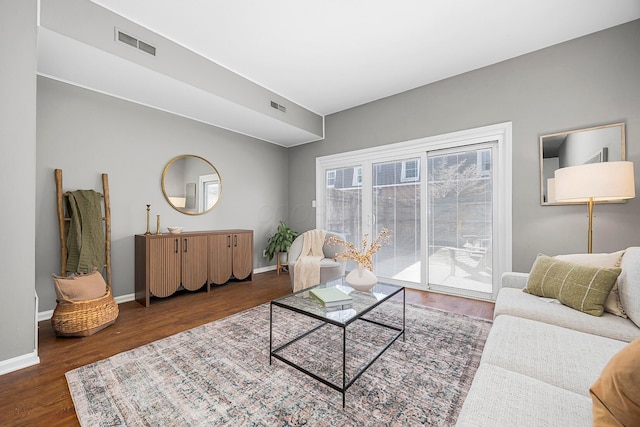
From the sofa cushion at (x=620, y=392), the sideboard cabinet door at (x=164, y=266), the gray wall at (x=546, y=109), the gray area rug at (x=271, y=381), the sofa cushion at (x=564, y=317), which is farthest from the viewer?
the sideboard cabinet door at (x=164, y=266)

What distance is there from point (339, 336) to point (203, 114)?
3.35 meters

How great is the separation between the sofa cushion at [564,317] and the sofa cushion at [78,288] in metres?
3.35

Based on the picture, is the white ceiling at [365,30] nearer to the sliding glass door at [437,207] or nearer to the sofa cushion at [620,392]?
the sliding glass door at [437,207]

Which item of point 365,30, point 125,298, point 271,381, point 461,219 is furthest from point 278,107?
point 271,381

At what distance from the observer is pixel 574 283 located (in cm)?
178

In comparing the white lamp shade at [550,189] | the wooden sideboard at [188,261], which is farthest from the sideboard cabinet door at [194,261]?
the white lamp shade at [550,189]

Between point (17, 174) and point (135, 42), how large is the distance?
149 cm

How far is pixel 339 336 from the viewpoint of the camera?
2.26 meters

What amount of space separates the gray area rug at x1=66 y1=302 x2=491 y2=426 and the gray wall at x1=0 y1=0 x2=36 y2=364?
1.77 feet

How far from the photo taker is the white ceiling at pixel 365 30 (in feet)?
7.46

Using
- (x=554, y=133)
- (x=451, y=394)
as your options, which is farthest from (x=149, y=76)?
(x=554, y=133)

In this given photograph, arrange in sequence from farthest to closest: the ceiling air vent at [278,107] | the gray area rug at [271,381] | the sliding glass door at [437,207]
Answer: the ceiling air vent at [278,107] → the sliding glass door at [437,207] → the gray area rug at [271,381]

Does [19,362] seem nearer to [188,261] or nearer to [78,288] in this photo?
[78,288]

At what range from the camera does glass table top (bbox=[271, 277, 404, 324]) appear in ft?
5.42
